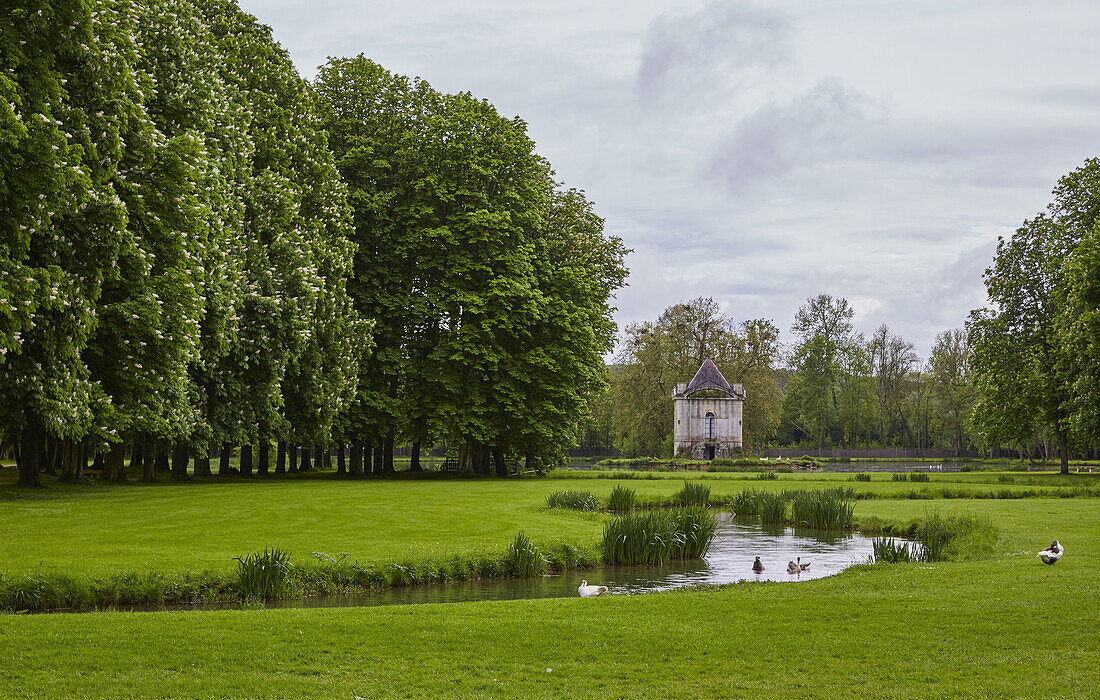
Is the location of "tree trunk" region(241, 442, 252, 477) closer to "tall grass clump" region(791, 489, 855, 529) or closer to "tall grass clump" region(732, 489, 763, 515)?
"tall grass clump" region(732, 489, 763, 515)

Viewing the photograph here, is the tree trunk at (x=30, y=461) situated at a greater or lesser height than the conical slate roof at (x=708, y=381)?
lesser

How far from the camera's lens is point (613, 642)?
1002 centimetres

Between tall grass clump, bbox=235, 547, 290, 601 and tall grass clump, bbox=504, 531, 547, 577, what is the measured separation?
183 inches

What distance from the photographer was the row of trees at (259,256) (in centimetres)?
2003

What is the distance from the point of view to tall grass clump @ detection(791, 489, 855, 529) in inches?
981

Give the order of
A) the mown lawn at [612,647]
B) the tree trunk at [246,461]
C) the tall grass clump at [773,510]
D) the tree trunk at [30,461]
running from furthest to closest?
the tree trunk at [246,461], the tree trunk at [30,461], the tall grass clump at [773,510], the mown lawn at [612,647]

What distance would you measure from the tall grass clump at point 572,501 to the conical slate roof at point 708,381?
50.4 m

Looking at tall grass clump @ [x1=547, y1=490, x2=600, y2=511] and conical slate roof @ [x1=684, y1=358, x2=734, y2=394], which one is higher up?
conical slate roof @ [x1=684, y1=358, x2=734, y2=394]

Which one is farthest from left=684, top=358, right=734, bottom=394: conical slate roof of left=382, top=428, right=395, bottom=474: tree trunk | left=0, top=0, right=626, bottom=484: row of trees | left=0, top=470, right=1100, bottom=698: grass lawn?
left=0, top=470, right=1100, bottom=698: grass lawn

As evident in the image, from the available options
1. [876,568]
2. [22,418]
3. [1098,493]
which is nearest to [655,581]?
[876,568]

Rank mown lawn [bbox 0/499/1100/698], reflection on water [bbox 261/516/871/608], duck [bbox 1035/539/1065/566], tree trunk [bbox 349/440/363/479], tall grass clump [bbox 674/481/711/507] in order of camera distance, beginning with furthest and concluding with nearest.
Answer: tree trunk [bbox 349/440/363/479] < tall grass clump [bbox 674/481/711/507] < reflection on water [bbox 261/516/871/608] < duck [bbox 1035/539/1065/566] < mown lawn [bbox 0/499/1100/698]

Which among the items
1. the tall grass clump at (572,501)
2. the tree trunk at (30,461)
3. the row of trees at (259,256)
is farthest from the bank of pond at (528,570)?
the tree trunk at (30,461)

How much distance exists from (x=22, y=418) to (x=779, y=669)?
61.4 feet

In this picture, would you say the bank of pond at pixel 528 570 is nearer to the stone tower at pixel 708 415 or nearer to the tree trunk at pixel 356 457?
the tree trunk at pixel 356 457
